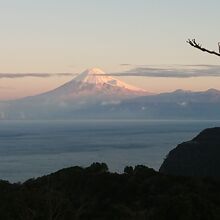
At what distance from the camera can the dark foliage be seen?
33250 mm

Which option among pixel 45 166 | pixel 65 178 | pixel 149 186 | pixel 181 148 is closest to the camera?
pixel 149 186

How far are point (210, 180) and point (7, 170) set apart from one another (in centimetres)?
8075

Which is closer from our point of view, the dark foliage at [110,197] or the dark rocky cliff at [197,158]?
the dark foliage at [110,197]

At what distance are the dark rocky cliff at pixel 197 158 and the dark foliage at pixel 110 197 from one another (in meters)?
54.8

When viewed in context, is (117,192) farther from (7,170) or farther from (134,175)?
(7,170)

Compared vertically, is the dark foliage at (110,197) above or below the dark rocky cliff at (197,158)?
above

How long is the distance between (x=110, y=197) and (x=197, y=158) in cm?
7473

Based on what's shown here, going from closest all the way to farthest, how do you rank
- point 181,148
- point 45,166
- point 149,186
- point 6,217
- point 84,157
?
point 6,217
point 149,186
point 181,148
point 45,166
point 84,157

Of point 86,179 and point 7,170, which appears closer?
point 86,179

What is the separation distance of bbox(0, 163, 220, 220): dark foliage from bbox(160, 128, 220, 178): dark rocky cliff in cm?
5485

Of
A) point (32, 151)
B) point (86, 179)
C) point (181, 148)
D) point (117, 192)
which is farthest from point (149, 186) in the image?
point (32, 151)

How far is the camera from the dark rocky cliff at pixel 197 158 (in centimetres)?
11050

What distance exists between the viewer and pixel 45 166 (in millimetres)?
134750

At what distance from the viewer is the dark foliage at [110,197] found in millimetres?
33250
